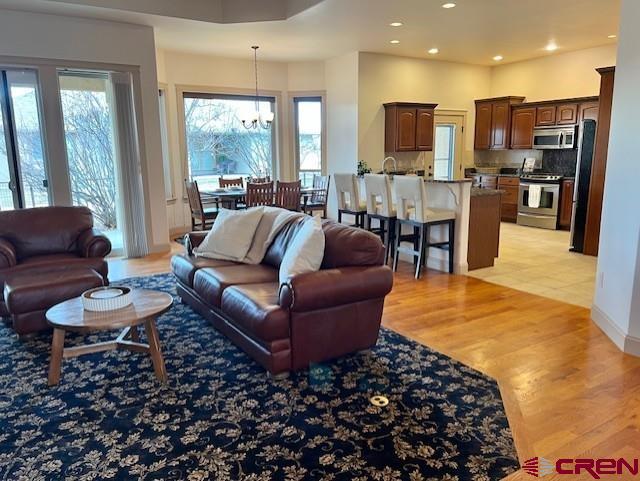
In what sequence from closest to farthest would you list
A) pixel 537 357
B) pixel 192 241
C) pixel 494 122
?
pixel 537 357, pixel 192 241, pixel 494 122

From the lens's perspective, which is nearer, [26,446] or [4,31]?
[26,446]

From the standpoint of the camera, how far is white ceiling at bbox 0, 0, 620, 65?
539 cm

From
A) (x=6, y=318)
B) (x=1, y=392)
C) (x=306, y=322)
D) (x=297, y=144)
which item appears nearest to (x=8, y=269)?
(x=6, y=318)

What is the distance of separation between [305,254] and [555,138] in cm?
686

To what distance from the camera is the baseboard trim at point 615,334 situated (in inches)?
127

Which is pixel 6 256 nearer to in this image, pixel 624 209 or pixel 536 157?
pixel 624 209

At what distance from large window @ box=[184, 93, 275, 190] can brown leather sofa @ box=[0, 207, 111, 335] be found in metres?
3.70

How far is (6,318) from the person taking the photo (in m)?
3.89

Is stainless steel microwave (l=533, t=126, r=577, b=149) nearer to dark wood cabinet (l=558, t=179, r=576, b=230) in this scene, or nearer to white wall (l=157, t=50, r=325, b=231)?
dark wood cabinet (l=558, t=179, r=576, b=230)

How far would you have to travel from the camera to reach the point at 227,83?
8.20 meters

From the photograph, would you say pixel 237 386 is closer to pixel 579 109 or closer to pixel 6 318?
pixel 6 318

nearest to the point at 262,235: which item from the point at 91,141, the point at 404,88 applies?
the point at 91,141

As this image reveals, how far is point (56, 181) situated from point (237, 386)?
4.27 meters

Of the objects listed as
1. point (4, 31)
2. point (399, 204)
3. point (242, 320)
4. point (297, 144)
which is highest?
point (4, 31)
